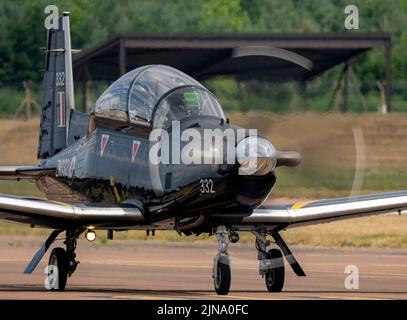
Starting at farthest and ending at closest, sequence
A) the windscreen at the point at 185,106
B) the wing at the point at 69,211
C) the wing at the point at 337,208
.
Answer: the wing at the point at 337,208 → the wing at the point at 69,211 → the windscreen at the point at 185,106

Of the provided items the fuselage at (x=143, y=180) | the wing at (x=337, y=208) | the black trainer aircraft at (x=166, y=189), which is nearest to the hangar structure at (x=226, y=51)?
the fuselage at (x=143, y=180)

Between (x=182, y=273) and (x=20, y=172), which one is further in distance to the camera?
(x=182, y=273)

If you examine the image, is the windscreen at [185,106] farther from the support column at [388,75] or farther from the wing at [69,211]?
the support column at [388,75]

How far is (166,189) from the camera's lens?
17000 millimetres

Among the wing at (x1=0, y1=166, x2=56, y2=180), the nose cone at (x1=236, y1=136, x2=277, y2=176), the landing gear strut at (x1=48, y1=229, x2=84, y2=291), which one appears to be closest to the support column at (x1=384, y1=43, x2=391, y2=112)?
the wing at (x1=0, y1=166, x2=56, y2=180)

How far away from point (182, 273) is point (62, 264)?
4.03 meters

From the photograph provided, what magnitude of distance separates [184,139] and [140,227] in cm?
194

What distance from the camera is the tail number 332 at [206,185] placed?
635 inches

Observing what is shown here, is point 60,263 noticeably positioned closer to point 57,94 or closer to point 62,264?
point 62,264

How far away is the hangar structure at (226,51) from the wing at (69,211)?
2480 centimetres

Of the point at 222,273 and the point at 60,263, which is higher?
the point at 60,263

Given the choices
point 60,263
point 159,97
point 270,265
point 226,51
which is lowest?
point 270,265

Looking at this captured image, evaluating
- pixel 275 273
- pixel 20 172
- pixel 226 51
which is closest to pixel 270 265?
pixel 275 273
